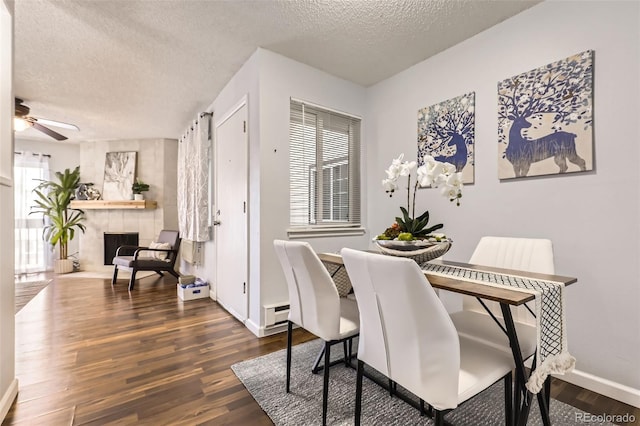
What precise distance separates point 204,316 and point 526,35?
3642mm

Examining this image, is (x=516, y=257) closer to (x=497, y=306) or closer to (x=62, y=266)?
(x=497, y=306)

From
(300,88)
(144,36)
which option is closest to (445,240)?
(300,88)

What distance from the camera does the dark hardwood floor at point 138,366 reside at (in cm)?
152

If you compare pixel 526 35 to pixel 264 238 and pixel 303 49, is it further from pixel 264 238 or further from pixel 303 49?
pixel 264 238

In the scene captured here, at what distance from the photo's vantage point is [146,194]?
5.50 metres

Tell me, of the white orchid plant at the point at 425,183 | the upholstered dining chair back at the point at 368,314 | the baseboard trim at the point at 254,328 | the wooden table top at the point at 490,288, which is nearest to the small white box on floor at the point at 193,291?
the baseboard trim at the point at 254,328

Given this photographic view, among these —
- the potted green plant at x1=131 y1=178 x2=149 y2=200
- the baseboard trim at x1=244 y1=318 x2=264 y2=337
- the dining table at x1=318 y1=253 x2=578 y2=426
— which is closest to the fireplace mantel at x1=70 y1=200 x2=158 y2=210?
the potted green plant at x1=131 y1=178 x2=149 y2=200

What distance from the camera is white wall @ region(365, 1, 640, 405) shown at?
5.32 feet

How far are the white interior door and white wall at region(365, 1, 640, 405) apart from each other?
1938mm

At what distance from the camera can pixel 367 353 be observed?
1.20 m

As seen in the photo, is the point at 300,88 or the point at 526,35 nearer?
the point at 526,35

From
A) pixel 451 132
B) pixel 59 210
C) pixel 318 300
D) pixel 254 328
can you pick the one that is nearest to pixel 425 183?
pixel 318 300

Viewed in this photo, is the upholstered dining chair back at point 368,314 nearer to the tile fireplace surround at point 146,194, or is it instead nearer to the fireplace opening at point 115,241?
the tile fireplace surround at point 146,194

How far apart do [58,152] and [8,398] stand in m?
5.80
